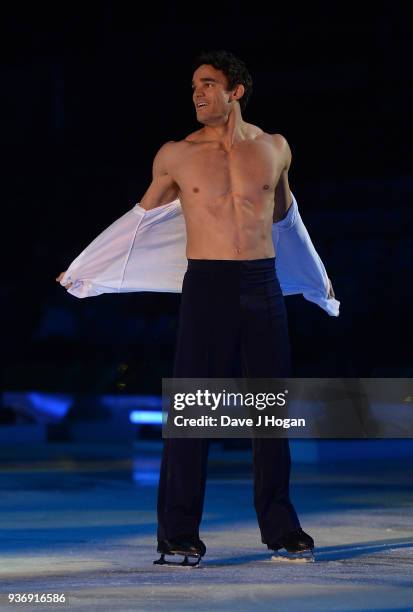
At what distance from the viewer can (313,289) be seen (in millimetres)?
7633

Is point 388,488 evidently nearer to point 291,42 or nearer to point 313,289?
point 313,289

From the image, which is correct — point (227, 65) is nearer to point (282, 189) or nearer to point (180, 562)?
point (282, 189)

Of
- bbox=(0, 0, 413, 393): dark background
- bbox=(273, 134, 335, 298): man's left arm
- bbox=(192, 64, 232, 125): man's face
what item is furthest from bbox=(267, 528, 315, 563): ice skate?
bbox=(0, 0, 413, 393): dark background

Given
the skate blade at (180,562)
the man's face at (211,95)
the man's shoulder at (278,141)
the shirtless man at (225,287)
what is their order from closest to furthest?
the skate blade at (180,562) → the shirtless man at (225,287) → the man's face at (211,95) → the man's shoulder at (278,141)

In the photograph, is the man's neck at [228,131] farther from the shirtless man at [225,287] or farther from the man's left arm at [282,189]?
the man's left arm at [282,189]

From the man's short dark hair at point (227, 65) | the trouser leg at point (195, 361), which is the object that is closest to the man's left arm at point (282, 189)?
the man's short dark hair at point (227, 65)

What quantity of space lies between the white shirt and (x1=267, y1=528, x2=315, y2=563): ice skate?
1393 mm

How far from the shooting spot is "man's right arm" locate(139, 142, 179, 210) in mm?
6973

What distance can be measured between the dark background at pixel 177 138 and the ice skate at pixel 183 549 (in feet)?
58.4

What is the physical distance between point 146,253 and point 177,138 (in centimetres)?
2007

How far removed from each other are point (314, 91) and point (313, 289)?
20.8 m

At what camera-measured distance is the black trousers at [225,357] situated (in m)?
6.77

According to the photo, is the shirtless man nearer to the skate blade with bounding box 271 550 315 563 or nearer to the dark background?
the skate blade with bounding box 271 550 315 563

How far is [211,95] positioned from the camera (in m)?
6.89
